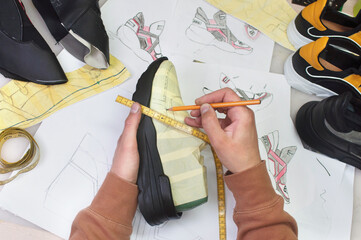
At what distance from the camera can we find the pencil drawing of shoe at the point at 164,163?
1.92 feet

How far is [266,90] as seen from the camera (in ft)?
2.63

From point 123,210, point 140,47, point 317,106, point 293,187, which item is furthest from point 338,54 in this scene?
point 123,210

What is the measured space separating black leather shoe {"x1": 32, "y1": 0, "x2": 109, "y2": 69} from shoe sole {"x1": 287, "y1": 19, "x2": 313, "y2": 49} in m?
0.57

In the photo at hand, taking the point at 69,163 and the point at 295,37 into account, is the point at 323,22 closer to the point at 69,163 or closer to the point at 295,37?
the point at 295,37

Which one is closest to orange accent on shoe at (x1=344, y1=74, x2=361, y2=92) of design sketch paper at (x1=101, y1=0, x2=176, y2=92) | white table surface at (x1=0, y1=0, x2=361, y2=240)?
white table surface at (x1=0, y1=0, x2=361, y2=240)

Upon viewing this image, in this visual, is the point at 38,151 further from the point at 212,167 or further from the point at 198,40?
the point at 198,40

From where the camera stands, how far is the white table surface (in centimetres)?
60

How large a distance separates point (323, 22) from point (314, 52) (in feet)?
0.61

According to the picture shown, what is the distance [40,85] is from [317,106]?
0.73 meters

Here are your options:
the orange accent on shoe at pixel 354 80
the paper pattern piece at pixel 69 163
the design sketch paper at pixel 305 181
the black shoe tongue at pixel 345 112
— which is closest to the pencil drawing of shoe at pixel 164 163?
the paper pattern piece at pixel 69 163

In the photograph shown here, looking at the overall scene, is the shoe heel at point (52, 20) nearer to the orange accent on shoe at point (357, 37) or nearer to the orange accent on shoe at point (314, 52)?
the orange accent on shoe at point (314, 52)

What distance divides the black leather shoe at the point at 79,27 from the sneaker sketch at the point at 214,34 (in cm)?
27

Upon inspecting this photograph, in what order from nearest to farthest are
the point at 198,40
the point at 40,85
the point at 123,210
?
the point at 123,210
the point at 40,85
the point at 198,40

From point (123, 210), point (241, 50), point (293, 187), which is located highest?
point (241, 50)
